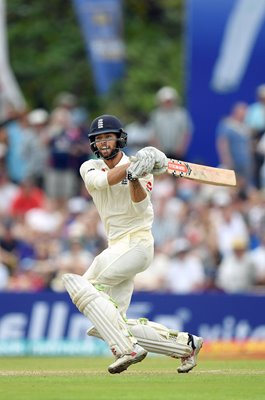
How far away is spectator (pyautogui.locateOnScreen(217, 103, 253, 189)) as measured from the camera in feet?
54.2

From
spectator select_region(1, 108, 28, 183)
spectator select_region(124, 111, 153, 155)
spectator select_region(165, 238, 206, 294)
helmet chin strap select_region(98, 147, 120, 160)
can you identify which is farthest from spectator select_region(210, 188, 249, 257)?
helmet chin strap select_region(98, 147, 120, 160)

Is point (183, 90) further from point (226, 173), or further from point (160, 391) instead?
point (160, 391)

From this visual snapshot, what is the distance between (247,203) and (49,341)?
10.7 ft

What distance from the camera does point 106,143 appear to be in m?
9.27

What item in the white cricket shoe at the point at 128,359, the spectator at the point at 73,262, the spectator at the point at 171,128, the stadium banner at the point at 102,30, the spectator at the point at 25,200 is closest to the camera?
the white cricket shoe at the point at 128,359

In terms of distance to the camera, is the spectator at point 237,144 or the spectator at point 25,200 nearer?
the spectator at point 25,200

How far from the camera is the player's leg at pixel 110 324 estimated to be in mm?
8906

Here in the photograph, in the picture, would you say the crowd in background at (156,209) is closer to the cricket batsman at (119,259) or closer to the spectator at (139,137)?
the spectator at (139,137)

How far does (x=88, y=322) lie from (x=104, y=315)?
519 centimetres

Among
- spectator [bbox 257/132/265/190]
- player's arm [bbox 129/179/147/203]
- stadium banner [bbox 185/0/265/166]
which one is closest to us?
player's arm [bbox 129/179/147/203]

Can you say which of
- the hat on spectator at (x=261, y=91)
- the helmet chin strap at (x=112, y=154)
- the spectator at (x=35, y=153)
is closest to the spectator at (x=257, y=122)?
the hat on spectator at (x=261, y=91)

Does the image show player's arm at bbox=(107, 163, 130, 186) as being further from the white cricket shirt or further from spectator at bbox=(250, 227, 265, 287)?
spectator at bbox=(250, 227, 265, 287)

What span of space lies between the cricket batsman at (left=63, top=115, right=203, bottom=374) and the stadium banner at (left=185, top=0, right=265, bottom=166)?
24.3 feet

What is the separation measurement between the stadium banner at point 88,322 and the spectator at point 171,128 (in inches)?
131
